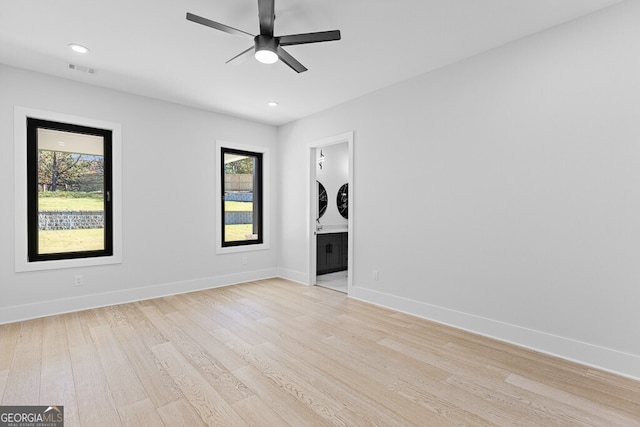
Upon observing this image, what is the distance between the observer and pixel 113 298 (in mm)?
4016

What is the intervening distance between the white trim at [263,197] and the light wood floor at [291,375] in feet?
5.71

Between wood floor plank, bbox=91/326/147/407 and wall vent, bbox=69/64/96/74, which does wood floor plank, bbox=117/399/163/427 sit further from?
wall vent, bbox=69/64/96/74

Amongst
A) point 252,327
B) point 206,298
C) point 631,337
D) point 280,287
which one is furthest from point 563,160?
point 206,298

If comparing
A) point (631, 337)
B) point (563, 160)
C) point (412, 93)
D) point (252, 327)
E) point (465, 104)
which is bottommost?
point (252, 327)

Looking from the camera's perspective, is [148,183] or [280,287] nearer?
[148,183]

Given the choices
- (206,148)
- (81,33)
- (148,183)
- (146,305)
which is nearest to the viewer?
(81,33)

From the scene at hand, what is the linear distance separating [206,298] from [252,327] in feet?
4.52

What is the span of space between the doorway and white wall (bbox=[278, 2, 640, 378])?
1.29 m

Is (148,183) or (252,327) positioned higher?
(148,183)

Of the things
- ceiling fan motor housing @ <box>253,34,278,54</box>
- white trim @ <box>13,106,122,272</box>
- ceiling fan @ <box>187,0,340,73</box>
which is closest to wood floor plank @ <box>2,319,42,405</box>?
white trim @ <box>13,106,122,272</box>

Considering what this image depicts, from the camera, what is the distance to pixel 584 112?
2539mm

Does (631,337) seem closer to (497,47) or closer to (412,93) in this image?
(497,47)

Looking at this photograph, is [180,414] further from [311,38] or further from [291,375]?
[311,38]
